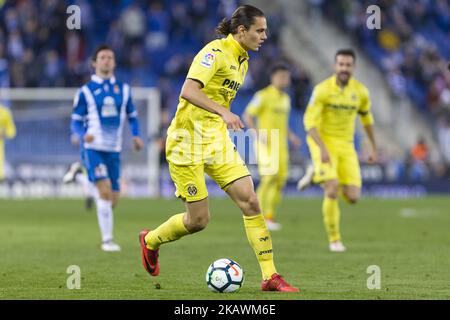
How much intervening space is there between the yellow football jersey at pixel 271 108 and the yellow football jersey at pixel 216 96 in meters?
10.2

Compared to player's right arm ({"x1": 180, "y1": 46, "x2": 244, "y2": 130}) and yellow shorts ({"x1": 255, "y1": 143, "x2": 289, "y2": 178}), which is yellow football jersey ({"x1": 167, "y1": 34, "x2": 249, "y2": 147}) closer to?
player's right arm ({"x1": 180, "y1": 46, "x2": 244, "y2": 130})

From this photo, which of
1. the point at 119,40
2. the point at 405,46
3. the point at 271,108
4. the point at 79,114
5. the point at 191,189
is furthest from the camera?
the point at 405,46

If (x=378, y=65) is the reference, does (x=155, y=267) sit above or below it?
below

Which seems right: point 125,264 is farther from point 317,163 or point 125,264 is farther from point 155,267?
point 317,163

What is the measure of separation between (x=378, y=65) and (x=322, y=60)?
186cm

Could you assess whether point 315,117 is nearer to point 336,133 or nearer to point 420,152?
point 336,133

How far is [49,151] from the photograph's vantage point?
2906cm

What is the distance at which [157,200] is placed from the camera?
27281mm

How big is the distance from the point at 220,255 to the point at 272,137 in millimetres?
6758

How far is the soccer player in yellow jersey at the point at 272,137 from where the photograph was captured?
19.3m

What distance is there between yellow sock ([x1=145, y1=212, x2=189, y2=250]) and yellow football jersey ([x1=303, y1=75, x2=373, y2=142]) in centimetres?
453

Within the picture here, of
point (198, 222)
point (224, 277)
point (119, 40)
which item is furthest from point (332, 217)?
point (119, 40)
